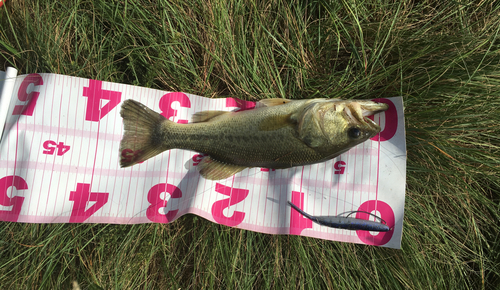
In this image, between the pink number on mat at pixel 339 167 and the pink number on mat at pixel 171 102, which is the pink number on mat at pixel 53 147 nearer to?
the pink number on mat at pixel 171 102

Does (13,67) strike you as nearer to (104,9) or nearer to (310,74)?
(104,9)

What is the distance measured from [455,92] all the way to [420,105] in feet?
1.02

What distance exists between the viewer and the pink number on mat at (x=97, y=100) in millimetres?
2393

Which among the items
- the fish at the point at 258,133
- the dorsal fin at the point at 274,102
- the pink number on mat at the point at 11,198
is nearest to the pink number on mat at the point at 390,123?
the fish at the point at 258,133

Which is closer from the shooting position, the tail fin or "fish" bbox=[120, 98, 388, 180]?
"fish" bbox=[120, 98, 388, 180]

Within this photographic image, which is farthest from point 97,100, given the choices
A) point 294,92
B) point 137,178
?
point 294,92

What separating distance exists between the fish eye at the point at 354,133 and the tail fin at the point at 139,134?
160 centimetres

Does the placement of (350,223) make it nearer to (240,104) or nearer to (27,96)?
(240,104)

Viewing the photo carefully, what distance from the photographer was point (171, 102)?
8.18ft

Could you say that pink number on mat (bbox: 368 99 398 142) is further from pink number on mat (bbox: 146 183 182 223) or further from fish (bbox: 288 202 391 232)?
pink number on mat (bbox: 146 183 182 223)

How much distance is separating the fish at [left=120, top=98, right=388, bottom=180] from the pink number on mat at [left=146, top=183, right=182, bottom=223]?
0.31 metres

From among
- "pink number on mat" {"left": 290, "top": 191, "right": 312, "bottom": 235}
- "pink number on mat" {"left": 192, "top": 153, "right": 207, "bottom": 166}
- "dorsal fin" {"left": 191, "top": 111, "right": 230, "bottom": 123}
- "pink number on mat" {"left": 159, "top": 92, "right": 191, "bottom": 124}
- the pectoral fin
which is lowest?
"pink number on mat" {"left": 290, "top": 191, "right": 312, "bottom": 235}

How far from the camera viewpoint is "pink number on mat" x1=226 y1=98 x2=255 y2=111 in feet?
8.21

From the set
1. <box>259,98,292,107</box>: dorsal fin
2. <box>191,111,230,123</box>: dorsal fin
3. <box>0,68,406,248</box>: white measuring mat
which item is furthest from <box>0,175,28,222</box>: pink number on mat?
<box>259,98,292,107</box>: dorsal fin
